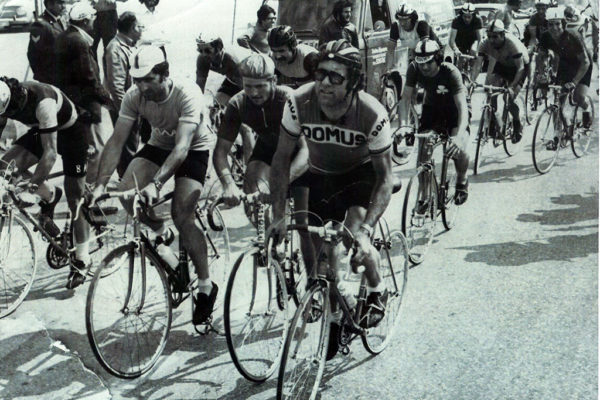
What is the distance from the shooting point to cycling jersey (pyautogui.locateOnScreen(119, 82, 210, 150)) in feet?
15.1

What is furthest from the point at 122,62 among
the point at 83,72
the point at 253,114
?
the point at 253,114

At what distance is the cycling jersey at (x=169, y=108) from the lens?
4598mm

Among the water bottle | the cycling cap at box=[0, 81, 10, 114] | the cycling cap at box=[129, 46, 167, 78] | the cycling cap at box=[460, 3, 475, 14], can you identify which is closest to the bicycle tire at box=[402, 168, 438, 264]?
the water bottle

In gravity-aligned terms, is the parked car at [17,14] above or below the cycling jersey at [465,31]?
above

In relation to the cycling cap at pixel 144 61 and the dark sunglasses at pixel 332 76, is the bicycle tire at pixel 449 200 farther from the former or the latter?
the cycling cap at pixel 144 61

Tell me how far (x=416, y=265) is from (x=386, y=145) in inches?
91.3

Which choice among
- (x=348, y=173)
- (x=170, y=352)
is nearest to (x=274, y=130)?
(x=348, y=173)

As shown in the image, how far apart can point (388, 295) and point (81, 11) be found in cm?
334

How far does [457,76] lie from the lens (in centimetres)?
677

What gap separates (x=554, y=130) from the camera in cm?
872

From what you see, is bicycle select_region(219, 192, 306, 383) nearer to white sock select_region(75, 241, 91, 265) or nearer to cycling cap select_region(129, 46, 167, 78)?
cycling cap select_region(129, 46, 167, 78)

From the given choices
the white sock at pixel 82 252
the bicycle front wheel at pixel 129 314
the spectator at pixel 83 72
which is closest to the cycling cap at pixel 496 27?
the spectator at pixel 83 72

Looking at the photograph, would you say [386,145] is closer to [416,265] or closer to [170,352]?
[170,352]

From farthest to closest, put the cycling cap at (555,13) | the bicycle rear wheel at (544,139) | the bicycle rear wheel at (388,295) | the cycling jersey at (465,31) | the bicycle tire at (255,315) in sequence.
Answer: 1. the cycling jersey at (465,31)
2. the cycling cap at (555,13)
3. the bicycle rear wheel at (544,139)
4. the bicycle rear wheel at (388,295)
5. the bicycle tire at (255,315)
